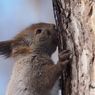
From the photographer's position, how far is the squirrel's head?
2.67 m

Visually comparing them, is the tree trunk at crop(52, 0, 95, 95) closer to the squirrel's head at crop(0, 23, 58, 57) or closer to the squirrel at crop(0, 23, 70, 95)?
the squirrel at crop(0, 23, 70, 95)

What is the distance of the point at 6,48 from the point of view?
2.69 m

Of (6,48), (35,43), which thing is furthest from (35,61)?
(6,48)

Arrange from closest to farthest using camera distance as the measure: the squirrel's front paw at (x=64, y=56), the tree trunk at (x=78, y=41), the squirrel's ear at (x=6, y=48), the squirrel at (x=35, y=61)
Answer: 1. the tree trunk at (x=78, y=41)
2. the squirrel's front paw at (x=64, y=56)
3. the squirrel at (x=35, y=61)
4. the squirrel's ear at (x=6, y=48)

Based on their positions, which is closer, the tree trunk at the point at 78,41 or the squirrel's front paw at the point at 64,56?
the tree trunk at the point at 78,41

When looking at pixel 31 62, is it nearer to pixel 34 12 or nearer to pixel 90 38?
pixel 90 38

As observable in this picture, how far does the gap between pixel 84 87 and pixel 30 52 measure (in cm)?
80

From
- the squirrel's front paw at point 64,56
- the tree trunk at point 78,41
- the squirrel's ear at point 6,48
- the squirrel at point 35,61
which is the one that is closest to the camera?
the tree trunk at point 78,41

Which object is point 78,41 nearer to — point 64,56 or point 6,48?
point 64,56

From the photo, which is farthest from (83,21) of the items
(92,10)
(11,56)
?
(11,56)

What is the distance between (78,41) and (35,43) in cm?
71

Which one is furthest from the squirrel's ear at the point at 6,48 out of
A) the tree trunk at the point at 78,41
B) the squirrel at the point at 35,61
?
the tree trunk at the point at 78,41

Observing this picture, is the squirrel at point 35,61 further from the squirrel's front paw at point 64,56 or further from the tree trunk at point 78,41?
the tree trunk at point 78,41

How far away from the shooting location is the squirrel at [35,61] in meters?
2.42
